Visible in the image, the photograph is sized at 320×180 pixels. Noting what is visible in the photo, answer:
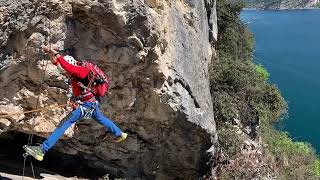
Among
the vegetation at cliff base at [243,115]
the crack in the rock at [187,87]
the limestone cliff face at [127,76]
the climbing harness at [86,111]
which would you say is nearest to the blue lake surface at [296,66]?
the vegetation at cliff base at [243,115]

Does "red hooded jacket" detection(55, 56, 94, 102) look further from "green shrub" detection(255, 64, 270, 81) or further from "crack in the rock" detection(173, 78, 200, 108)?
"green shrub" detection(255, 64, 270, 81)

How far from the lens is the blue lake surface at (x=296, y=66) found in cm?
3277

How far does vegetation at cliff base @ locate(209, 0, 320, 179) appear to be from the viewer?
1270 centimetres

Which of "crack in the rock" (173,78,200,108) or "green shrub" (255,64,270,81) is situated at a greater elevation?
"crack in the rock" (173,78,200,108)

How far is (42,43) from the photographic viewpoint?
7086 millimetres

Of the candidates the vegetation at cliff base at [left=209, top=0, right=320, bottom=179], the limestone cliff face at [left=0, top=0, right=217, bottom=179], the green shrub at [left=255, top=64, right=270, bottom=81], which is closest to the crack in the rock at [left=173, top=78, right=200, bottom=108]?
the limestone cliff face at [left=0, top=0, right=217, bottom=179]

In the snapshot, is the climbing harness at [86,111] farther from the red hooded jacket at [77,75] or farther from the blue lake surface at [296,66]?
the blue lake surface at [296,66]

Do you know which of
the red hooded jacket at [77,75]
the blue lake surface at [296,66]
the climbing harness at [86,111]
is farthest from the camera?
the blue lake surface at [296,66]

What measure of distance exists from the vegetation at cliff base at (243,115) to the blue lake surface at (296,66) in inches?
259

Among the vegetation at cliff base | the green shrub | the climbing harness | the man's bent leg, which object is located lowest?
the green shrub

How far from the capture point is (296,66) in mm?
41812

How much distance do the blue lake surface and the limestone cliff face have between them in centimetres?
1413

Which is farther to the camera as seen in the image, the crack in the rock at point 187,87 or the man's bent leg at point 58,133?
the crack in the rock at point 187,87

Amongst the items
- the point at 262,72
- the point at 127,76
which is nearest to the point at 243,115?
the point at 127,76
